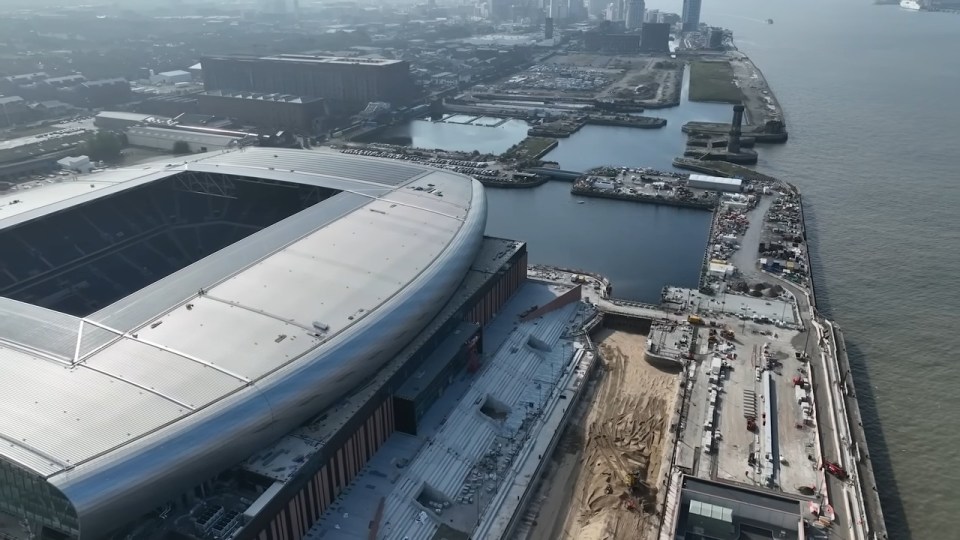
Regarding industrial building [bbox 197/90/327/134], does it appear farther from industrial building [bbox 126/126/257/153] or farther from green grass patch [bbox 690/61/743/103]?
green grass patch [bbox 690/61/743/103]

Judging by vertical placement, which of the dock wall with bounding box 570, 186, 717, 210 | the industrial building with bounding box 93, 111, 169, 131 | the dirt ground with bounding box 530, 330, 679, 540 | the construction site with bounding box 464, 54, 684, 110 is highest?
the construction site with bounding box 464, 54, 684, 110

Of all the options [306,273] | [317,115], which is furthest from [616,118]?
[306,273]

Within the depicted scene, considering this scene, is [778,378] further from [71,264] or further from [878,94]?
[878,94]

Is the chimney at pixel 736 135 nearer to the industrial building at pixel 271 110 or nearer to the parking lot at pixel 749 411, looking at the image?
the parking lot at pixel 749 411

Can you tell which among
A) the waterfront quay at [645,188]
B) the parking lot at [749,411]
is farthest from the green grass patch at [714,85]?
the parking lot at [749,411]

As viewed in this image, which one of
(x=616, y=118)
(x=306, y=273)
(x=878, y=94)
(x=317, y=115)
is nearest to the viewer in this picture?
(x=306, y=273)

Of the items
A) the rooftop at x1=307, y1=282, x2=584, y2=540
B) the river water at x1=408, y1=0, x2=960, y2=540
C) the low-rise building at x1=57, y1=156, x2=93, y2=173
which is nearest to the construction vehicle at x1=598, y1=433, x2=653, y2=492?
the rooftop at x1=307, y1=282, x2=584, y2=540
